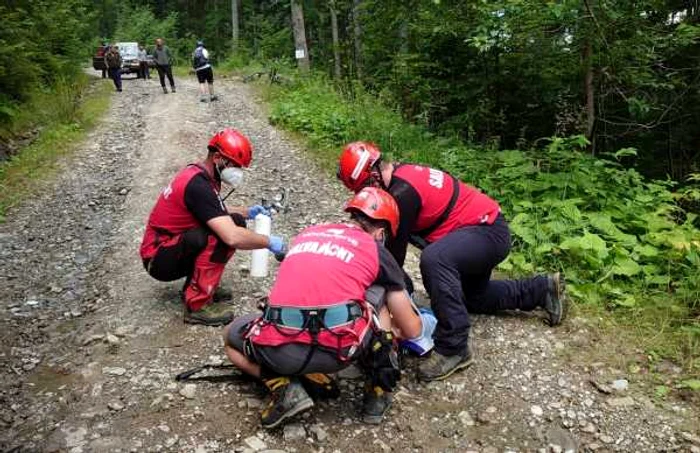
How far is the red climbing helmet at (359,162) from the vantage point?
157 inches

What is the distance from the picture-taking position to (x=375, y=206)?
11.5 feet

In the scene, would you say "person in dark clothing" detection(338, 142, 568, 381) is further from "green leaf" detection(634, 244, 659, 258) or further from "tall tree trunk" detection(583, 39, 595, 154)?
"tall tree trunk" detection(583, 39, 595, 154)

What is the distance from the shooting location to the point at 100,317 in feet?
16.0

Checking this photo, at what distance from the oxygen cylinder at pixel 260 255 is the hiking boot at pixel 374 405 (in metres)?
1.82

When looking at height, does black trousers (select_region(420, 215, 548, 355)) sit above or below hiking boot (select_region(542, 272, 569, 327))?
above

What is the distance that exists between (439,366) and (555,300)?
4.38 ft

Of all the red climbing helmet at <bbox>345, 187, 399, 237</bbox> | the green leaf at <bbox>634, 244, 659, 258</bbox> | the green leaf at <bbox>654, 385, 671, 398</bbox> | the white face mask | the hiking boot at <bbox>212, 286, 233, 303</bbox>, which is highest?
the white face mask

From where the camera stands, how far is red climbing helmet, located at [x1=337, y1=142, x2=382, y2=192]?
399 cm

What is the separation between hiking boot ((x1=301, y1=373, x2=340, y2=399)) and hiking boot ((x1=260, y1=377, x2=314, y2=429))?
0.59ft

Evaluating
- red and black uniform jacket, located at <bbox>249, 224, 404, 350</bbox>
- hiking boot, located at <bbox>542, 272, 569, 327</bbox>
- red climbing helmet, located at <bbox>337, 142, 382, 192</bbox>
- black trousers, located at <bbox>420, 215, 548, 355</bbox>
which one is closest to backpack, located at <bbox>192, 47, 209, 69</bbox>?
red climbing helmet, located at <bbox>337, 142, 382, 192</bbox>

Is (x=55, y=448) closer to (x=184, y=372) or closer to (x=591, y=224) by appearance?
(x=184, y=372)

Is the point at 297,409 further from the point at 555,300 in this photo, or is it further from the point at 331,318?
the point at 555,300

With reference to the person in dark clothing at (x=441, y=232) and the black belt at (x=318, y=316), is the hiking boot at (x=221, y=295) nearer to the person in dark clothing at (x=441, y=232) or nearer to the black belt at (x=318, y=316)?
the person in dark clothing at (x=441, y=232)

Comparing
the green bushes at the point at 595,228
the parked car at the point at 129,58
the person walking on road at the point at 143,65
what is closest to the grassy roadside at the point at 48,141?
the green bushes at the point at 595,228
